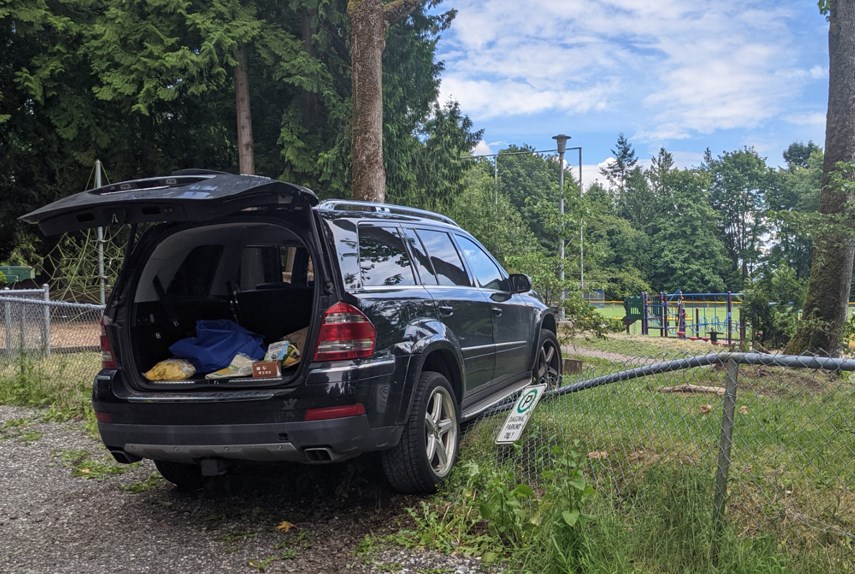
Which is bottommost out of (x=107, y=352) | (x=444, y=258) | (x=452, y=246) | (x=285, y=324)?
(x=107, y=352)

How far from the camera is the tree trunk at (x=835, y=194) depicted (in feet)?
33.3

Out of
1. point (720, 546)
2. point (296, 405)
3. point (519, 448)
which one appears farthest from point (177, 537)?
point (720, 546)

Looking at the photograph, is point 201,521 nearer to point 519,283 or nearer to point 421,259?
point 421,259

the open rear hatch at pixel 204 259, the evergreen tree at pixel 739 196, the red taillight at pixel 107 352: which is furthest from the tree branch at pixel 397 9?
the evergreen tree at pixel 739 196

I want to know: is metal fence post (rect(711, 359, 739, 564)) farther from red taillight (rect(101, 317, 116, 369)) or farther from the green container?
the green container

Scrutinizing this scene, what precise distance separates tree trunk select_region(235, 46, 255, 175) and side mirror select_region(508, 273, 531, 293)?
44.9 ft

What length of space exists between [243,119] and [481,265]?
14.4 meters

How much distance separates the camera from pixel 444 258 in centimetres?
547

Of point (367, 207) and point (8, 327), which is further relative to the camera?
point (8, 327)

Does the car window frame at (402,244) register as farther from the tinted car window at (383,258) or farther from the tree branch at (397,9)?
the tree branch at (397,9)

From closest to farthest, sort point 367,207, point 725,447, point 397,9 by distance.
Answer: point 725,447, point 367,207, point 397,9

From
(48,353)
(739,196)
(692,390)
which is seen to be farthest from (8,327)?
(739,196)

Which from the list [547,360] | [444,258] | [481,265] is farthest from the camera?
[547,360]

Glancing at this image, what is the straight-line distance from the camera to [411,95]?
2089 cm
